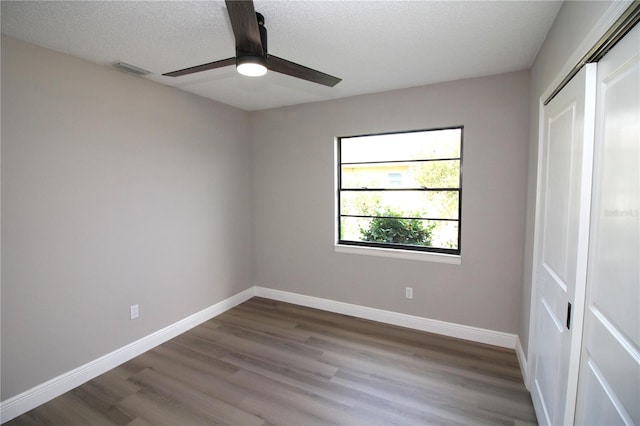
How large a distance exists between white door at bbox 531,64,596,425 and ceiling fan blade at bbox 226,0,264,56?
149 centimetres

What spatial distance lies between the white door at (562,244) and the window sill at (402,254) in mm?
930

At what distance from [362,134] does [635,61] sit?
104 inches

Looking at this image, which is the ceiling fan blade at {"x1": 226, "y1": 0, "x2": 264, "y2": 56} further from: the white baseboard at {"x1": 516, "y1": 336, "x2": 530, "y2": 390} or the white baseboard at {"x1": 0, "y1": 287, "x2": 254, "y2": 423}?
the white baseboard at {"x1": 516, "y1": 336, "x2": 530, "y2": 390}

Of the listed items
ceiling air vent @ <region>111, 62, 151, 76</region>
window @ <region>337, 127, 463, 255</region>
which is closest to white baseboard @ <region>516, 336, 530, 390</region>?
window @ <region>337, 127, 463, 255</region>

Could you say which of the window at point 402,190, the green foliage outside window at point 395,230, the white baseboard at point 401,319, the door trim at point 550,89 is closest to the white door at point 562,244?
the door trim at point 550,89

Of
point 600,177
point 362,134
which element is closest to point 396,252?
point 362,134

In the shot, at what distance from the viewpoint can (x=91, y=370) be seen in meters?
2.52

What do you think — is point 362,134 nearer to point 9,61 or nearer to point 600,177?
point 600,177

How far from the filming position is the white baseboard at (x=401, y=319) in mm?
2977

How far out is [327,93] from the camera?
3.41m

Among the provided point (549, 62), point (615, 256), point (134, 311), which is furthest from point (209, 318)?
point (549, 62)

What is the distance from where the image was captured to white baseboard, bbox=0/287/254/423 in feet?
6.90

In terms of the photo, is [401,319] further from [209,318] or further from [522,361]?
[209,318]

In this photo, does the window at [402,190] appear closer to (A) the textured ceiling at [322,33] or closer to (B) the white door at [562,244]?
(A) the textured ceiling at [322,33]
